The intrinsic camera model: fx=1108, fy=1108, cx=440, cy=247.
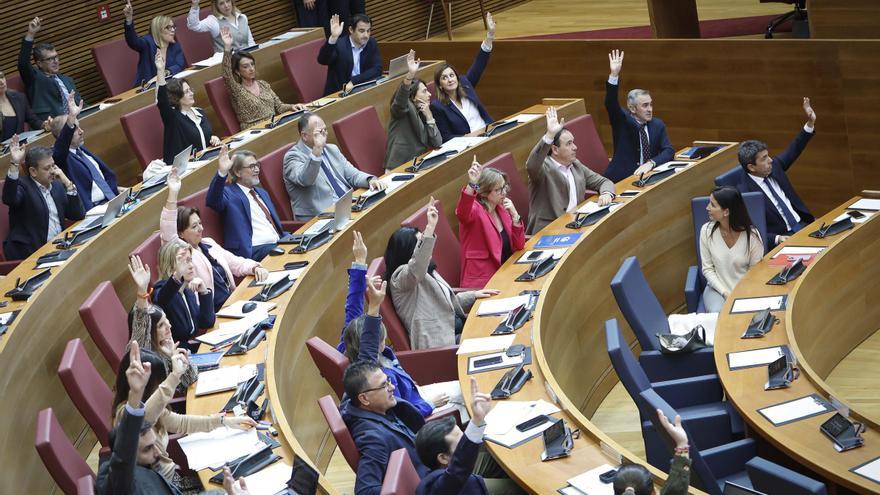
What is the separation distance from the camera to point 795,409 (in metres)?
3.53

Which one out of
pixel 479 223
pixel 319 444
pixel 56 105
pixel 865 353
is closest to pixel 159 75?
pixel 56 105

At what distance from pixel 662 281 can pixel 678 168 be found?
2.05ft

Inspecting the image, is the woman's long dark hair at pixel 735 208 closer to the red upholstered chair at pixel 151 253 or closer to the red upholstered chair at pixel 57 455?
the red upholstered chair at pixel 151 253

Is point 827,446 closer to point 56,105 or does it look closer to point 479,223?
point 479,223

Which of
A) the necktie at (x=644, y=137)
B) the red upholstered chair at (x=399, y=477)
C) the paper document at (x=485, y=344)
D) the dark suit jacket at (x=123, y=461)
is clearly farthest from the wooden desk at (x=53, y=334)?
the necktie at (x=644, y=137)

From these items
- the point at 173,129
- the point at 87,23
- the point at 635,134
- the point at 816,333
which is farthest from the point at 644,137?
the point at 87,23

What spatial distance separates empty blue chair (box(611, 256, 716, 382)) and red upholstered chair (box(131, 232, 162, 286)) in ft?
6.30

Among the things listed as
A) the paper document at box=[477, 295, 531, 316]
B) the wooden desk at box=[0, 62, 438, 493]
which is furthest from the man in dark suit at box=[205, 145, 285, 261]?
the paper document at box=[477, 295, 531, 316]

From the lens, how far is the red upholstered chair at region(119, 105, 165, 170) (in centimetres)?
636

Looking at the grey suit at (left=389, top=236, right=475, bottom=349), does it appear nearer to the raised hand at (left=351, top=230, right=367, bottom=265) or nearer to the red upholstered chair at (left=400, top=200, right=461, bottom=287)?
the raised hand at (left=351, top=230, right=367, bottom=265)

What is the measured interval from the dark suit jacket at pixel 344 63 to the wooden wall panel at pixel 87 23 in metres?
1.53

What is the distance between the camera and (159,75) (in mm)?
6340

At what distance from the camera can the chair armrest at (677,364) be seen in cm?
430

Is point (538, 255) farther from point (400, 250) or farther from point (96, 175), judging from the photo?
point (96, 175)
